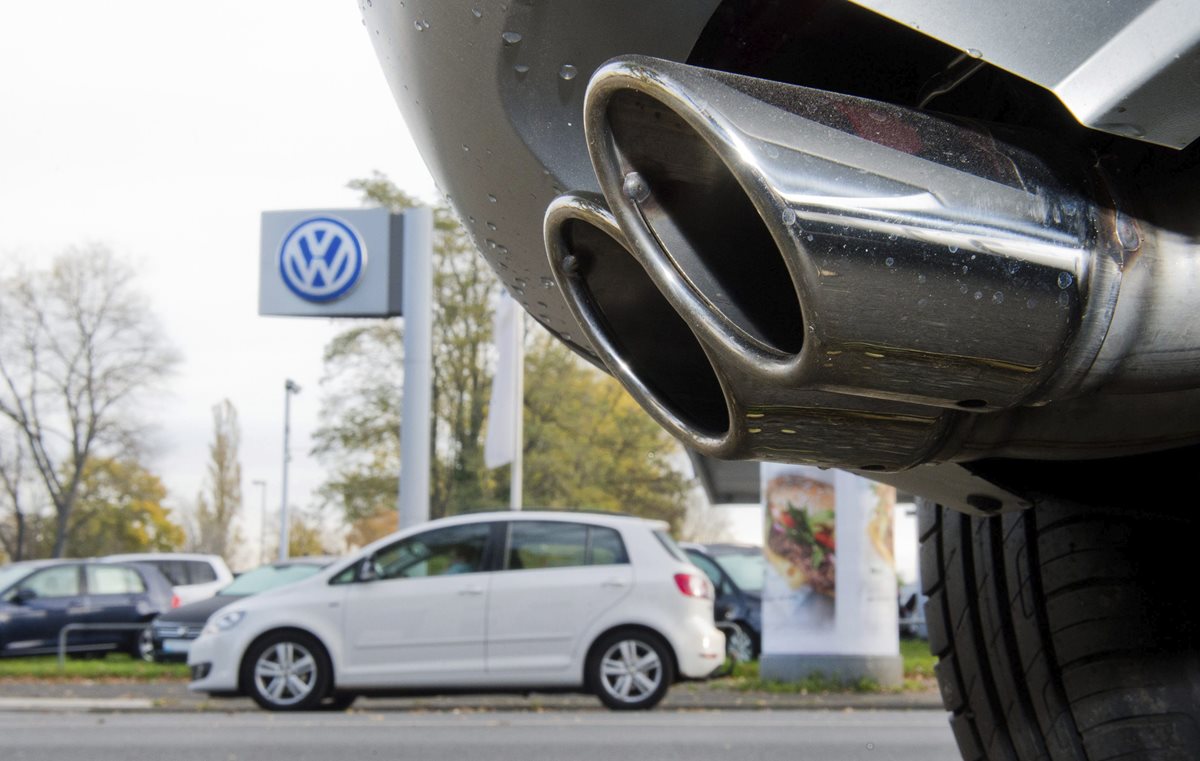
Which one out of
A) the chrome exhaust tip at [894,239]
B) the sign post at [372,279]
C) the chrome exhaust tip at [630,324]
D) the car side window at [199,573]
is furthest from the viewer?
the car side window at [199,573]

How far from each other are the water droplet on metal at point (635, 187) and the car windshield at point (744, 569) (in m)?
12.8

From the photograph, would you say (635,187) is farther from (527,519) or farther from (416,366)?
(416,366)

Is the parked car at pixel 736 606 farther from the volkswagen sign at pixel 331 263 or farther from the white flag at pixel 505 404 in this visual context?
the volkswagen sign at pixel 331 263

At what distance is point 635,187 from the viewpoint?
4.63 feet

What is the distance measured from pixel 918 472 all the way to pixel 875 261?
23.8 inches

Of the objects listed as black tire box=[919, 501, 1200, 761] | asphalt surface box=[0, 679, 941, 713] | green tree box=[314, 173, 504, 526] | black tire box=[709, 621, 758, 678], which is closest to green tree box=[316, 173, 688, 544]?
green tree box=[314, 173, 504, 526]

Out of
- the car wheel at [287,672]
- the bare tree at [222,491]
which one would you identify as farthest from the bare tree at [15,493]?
the car wheel at [287,672]

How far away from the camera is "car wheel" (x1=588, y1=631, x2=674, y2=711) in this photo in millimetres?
9180

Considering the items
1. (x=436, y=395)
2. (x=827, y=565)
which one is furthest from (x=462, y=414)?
(x=827, y=565)

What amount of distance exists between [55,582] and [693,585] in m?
10.8

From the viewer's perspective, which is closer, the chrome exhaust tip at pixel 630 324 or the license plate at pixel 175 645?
the chrome exhaust tip at pixel 630 324

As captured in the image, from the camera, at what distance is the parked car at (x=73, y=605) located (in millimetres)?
17047

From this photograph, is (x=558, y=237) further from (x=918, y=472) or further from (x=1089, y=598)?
(x=1089, y=598)

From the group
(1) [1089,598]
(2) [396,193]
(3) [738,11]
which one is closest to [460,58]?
(3) [738,11]
